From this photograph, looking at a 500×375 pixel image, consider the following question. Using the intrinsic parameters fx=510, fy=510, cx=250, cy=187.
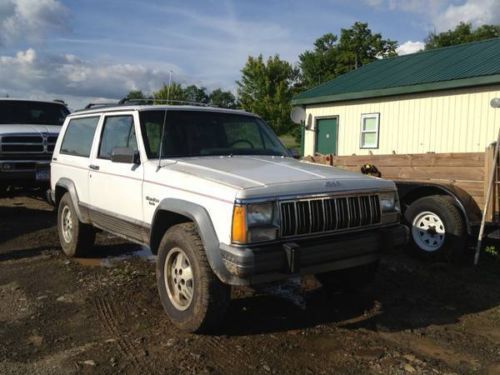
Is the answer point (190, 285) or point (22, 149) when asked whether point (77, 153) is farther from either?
point (22, 149)

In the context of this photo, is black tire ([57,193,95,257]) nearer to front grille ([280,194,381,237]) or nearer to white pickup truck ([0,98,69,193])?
white pickup truck ([0,98,69,193])

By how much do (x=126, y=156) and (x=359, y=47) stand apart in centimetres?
4057

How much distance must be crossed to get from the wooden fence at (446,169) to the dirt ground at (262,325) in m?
1.02

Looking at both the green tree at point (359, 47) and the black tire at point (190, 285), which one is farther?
the green tree at point (359, 47)

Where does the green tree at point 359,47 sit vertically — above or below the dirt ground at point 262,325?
above

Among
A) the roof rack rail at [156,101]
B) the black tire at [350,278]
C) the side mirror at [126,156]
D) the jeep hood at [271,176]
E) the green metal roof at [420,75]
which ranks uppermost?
the green metal roof at [420,75]

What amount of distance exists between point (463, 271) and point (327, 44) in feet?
139

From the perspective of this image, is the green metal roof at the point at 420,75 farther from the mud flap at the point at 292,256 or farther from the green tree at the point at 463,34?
the green tree at the point at 463,34

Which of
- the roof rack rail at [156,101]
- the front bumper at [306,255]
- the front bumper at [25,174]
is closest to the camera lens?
the front bumper at [306,255]

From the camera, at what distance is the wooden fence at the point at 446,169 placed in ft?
20.5

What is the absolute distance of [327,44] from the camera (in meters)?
45.8

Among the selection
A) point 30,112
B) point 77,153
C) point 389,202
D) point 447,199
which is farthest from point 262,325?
point 30,112

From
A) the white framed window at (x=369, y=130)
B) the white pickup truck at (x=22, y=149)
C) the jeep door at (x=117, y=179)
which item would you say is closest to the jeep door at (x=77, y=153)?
the jeep door at (x=117, y=179)

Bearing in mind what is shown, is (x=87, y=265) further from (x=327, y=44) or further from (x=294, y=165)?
(x=327, y=44)
